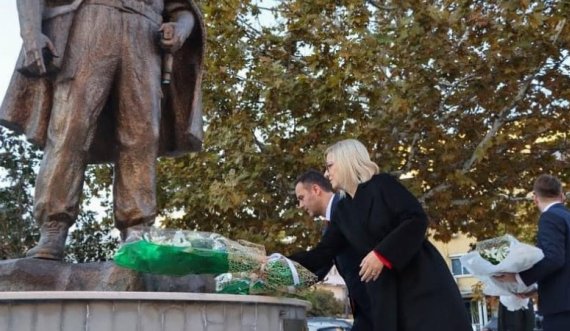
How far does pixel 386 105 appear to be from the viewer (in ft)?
45.8

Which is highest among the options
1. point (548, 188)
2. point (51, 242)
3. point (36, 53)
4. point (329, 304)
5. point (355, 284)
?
point (329, 304)

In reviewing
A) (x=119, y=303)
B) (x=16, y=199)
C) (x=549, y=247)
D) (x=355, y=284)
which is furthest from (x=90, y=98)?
(x=16, y=199)

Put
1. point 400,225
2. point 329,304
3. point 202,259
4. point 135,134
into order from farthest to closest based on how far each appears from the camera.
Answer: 1. point 329,304
2. point 135,134
3. point 202,259
4. point 400,225

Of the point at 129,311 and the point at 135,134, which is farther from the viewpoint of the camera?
the point at 135,134

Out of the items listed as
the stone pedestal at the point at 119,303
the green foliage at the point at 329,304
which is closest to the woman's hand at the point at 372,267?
the stone pedestal at the point at 119,303

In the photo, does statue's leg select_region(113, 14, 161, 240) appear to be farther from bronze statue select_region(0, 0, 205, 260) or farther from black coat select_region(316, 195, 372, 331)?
black coat select_region(316, 195, 372, 331)

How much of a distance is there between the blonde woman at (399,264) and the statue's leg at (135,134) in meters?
1.37

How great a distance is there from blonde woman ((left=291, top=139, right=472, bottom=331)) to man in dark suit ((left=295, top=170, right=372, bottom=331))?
40 centimetres

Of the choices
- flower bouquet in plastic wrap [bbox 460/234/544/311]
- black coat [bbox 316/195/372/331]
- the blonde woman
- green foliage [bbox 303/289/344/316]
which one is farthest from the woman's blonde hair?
green foliage [bbox 303/289/344/316]

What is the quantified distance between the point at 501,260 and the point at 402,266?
54.4 inches

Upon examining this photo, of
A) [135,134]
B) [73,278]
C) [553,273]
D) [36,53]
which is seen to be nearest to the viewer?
[73,278]

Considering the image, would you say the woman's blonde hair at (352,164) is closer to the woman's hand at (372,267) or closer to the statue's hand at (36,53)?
the woman's hand at (372,267)

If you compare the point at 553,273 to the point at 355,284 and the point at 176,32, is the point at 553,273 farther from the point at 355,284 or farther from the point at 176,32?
the point at 176,32

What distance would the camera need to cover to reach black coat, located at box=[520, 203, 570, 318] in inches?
205
